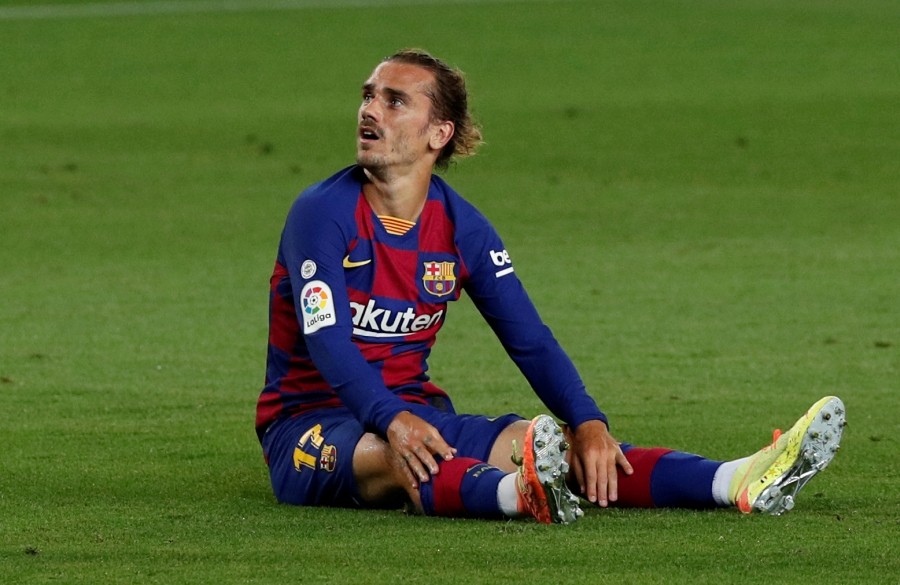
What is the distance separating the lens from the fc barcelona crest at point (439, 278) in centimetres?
603

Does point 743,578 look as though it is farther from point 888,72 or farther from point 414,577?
point 888,72

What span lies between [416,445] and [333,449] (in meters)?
0.41

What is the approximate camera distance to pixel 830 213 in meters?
15.8

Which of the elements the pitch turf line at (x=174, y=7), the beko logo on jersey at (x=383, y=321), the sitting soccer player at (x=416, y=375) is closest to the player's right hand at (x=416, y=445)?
the sitting soccer player at (x=416, y=375)

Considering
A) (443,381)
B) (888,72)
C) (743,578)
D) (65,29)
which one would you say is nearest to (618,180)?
(888,72)

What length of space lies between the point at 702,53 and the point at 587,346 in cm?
1527

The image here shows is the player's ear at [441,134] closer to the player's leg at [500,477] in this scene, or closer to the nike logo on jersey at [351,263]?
the nike logo on jersey at [351,263]

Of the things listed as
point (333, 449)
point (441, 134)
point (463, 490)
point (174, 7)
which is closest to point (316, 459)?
point (333, 449)

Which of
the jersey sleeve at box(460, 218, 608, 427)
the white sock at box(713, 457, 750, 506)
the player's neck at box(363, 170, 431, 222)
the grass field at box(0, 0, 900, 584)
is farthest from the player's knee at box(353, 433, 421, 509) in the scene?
the white sock at box(713, 457, 750, 506)

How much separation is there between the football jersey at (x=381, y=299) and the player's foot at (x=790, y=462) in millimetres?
589

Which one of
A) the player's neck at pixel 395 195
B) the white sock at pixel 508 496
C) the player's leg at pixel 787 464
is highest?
the player's neck at pixel 395 195

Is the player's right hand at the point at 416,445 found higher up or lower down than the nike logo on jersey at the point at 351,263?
lower down

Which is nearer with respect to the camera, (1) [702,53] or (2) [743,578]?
(2) [743,578]

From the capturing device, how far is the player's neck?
6.02 meters
